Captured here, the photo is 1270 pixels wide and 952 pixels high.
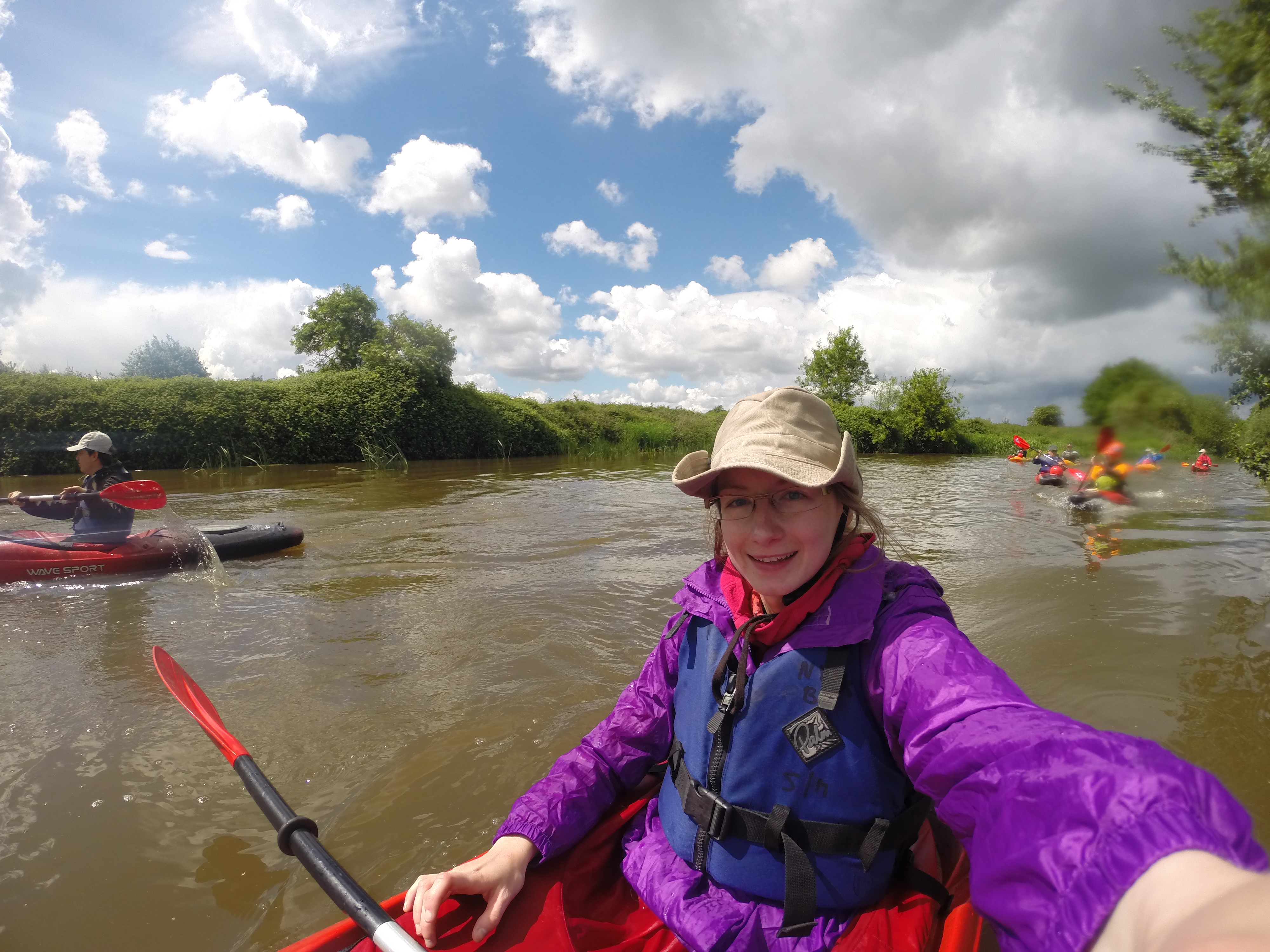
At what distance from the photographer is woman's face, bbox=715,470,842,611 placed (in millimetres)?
1680

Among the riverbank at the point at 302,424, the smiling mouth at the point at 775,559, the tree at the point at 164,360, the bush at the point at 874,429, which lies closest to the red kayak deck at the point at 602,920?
the smiling mouth at the point at 775,559

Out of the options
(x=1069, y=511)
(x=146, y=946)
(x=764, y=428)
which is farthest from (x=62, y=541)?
(x=1069, y=511)

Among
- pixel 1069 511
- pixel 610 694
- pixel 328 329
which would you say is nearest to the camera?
pixel 610 694

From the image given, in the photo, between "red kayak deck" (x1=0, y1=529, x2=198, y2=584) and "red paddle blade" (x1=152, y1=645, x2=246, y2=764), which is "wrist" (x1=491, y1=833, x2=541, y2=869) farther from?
"red kayak deck" (x1=0, y1=529, x2=198, y2=584)

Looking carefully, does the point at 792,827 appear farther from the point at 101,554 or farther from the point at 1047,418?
the point at 101,554

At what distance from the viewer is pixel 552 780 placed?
5.99ft

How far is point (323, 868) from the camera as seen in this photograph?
5.49ft

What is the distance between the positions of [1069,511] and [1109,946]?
1109 cm

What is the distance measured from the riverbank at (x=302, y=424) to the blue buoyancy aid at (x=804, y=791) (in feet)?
33.7

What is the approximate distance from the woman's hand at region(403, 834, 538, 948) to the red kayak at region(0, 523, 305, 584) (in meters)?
6.56

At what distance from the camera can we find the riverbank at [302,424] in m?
15.6

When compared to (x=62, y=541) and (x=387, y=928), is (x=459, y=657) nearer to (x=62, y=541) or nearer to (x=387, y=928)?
(x=387, y=928)

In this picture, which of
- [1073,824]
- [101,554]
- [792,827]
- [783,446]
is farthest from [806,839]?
[101,554]

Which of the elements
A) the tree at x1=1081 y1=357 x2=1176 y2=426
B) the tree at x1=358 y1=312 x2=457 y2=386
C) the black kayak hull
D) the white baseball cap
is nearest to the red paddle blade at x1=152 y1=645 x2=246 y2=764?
the tree at x1=1081 y1=357 x2=1176 y2=426
